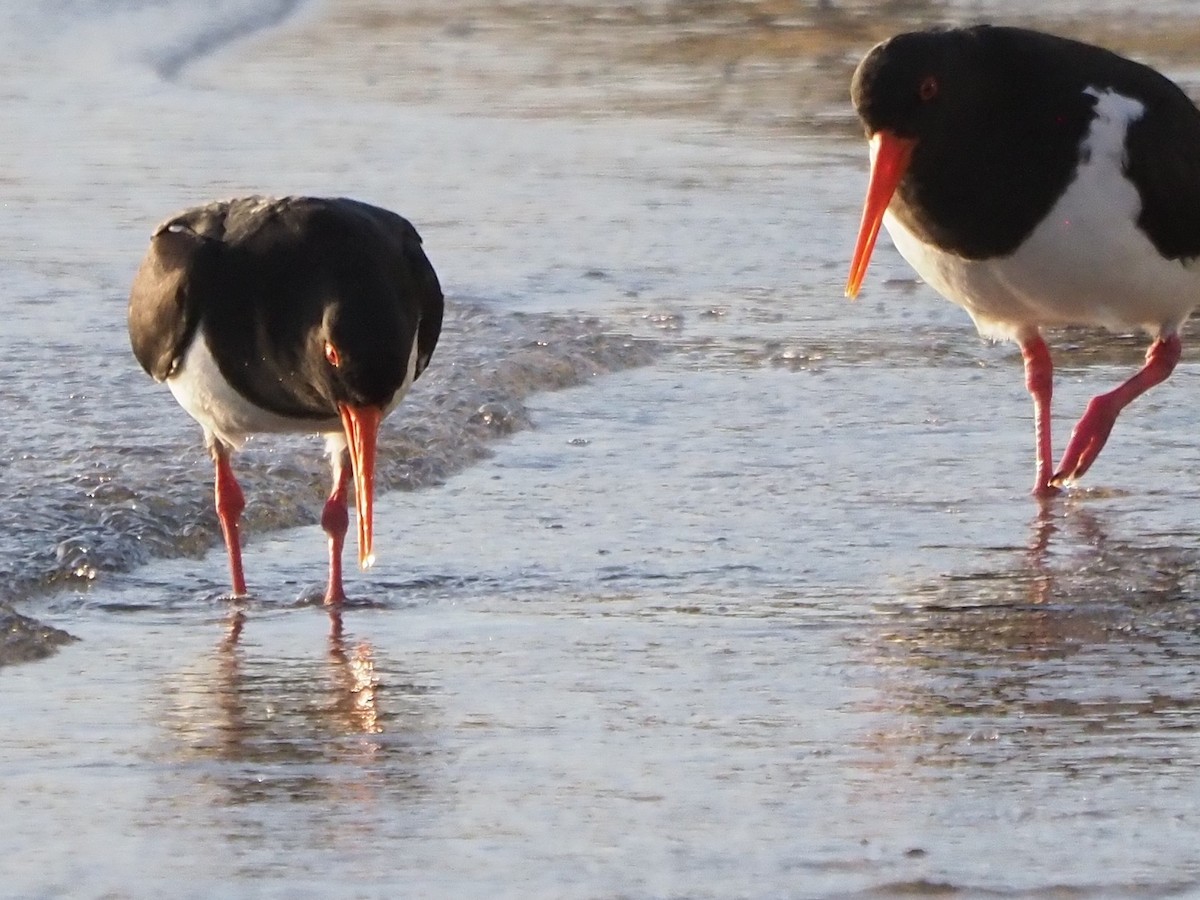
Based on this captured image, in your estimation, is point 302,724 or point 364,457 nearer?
point 302,724

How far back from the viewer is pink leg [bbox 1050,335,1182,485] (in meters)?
5.94

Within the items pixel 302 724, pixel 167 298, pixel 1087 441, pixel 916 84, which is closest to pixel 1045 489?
pixel 1087 441

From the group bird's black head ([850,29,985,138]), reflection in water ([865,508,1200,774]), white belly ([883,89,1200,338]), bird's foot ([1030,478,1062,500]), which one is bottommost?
bird's foot ([1030,478,1062,500])

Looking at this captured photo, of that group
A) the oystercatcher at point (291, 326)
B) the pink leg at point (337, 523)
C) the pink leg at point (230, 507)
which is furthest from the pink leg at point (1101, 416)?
the pink leg at point (230, 507)

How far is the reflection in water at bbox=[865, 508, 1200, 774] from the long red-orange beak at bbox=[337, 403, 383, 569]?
1033mm

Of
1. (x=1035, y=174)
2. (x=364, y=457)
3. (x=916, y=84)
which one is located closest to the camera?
(x=364, y=457)

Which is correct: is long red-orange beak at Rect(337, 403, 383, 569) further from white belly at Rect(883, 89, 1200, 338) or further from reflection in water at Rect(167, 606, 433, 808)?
white belly at Rect(883, 89, 1200, 338)

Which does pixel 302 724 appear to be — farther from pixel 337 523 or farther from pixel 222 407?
pixel 222 407

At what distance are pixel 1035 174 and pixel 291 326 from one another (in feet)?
6.04

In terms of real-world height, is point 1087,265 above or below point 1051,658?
above

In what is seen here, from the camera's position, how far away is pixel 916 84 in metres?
5.72

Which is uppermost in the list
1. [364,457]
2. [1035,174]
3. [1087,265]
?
[1035,174]

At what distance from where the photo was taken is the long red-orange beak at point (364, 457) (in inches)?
195

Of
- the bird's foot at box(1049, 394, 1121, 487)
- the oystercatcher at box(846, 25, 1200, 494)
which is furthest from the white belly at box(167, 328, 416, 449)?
the bird's foot at box(1049, 394, 1121, 487)
